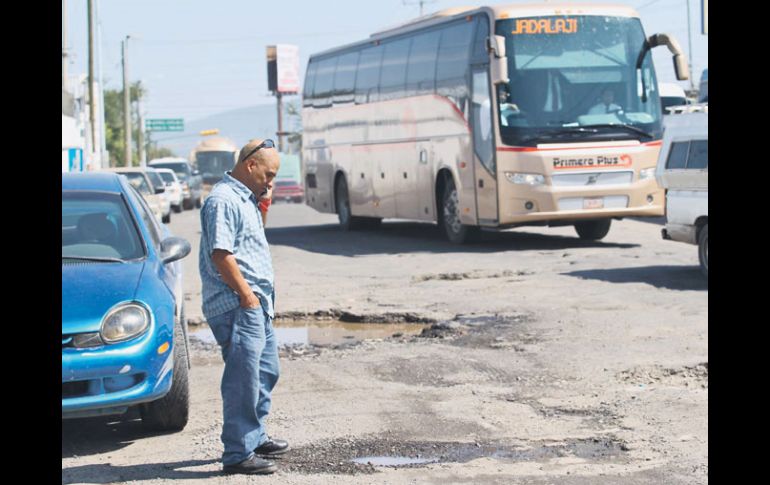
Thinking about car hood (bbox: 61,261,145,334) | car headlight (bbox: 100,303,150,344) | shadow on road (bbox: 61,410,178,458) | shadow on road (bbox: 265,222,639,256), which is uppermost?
car hood (bbox: 61,261,145,334)

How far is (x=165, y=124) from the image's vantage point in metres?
138

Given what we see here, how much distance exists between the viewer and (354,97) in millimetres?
27016

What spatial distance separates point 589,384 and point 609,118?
39.3ft

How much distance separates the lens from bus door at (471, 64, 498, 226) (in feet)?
67.2

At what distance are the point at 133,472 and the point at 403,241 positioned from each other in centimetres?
1765

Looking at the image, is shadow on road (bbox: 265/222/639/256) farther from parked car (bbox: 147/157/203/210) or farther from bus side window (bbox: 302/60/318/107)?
parked car (bbox: 147/157/203/210)

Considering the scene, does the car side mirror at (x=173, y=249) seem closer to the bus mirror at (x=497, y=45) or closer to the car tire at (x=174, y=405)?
the car tire at (x=174, y=405)

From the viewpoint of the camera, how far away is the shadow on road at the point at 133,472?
6453 mm

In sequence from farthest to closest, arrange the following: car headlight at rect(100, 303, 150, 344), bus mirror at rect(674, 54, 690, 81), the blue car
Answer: bus mirror at rect(674, 54, 690, 81) → car headlight at rect(100, 303, 150, 344) → the blue car

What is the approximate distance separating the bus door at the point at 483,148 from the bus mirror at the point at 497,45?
0.60 meters

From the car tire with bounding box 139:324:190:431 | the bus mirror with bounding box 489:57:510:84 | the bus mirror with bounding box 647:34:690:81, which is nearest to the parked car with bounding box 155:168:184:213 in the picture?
the bus mirror with bounding box 489:57:510:84

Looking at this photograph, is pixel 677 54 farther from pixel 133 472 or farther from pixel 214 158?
pixel 214 158

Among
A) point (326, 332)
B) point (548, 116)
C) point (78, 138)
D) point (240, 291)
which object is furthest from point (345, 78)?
point (78, 138)
